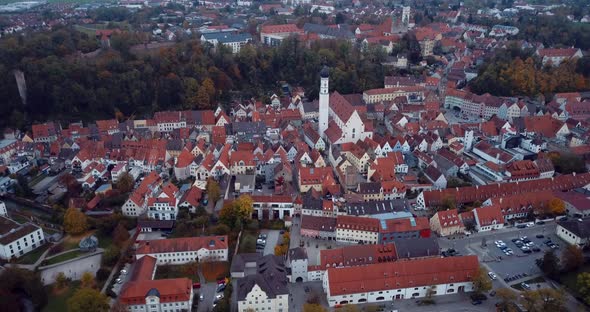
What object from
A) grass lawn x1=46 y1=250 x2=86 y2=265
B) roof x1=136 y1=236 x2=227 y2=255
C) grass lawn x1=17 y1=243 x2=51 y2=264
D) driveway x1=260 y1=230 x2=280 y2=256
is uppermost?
roof x1=136 y1=236 x2=227 y2=255

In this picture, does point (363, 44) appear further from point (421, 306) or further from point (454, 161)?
point (421, 306)

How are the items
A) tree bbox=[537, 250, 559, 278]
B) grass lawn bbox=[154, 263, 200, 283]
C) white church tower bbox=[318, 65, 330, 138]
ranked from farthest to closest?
1. white church tower bbox=[318, 65, 330, 138]
2. grass lawn bbox=[154, 263, 200, 283]
3. tree bbox=[537, 250, 559, 278]

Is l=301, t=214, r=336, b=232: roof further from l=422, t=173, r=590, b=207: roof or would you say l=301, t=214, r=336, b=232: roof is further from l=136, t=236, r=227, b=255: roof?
l=422, t=173, r=590, b=207: roof

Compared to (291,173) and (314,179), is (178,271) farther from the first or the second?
(291,173)

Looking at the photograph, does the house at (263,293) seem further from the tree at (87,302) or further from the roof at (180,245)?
the tree at (87,302)

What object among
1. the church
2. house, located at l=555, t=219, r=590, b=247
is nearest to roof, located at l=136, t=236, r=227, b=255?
the church

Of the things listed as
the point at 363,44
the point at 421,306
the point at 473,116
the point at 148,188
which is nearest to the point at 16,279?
the point at 148,188

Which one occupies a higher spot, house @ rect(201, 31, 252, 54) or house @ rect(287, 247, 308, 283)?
house @ rect(201, 31, 252, 54)
